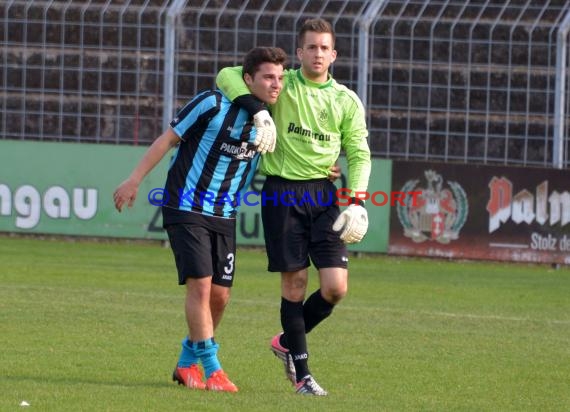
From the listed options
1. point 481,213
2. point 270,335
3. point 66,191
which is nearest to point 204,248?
point 270,335

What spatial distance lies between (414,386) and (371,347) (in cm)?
194

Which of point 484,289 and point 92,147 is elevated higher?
point 92,147

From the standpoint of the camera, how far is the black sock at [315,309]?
8730 millimetres

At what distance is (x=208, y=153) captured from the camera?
27.7 feet

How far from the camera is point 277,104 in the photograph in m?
8.51

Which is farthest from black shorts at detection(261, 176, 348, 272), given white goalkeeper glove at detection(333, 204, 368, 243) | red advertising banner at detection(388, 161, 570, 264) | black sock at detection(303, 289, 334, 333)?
red advertising banner at detection(388, 161, 570, 264)

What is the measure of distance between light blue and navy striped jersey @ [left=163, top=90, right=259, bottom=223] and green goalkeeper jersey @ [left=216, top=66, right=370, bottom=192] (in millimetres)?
132

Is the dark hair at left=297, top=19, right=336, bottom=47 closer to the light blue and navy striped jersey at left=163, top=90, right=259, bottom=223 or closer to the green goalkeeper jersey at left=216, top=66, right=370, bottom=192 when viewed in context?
the green goalkeeper jersey at left=216, top=66, right=370, bottom=192

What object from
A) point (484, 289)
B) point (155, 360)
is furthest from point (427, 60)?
point (155, 360)

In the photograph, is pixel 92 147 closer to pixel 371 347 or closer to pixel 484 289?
pixel 484 289

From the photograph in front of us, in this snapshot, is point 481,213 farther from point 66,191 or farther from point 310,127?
point 310,127

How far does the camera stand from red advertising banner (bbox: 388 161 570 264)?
19.5 m

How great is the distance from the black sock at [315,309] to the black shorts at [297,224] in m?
0.28

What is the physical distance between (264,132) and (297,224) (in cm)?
68
